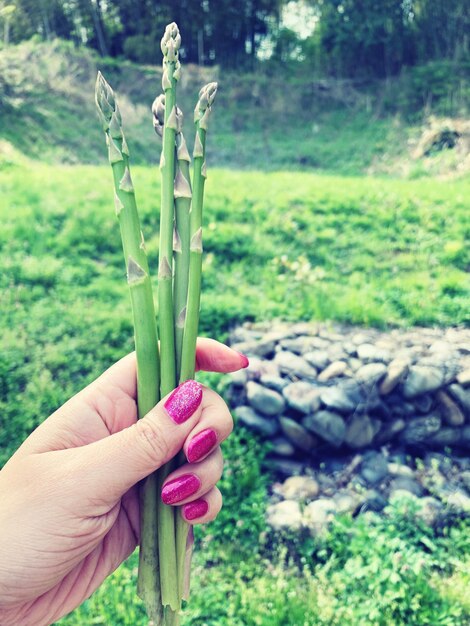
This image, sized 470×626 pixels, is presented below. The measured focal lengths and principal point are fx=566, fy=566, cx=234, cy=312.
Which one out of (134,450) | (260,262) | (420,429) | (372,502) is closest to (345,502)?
(372,502)

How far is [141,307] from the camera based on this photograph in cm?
223

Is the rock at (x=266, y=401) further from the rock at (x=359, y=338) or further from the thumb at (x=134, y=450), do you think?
the thumb at (x=134, y=450)

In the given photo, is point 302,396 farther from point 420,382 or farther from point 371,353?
point 420,382

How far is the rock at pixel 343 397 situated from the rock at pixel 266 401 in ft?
1.29

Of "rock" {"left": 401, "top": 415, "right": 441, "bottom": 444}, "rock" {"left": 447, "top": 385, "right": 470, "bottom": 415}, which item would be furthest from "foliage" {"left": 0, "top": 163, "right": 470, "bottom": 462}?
"rock" {"left": 401, "top": 415, "right": 441, "bottom": 444}

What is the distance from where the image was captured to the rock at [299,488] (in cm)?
476

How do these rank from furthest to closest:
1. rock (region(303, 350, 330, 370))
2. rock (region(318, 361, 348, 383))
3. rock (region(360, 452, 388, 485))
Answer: rock (region(303, 350, 330, 370)), rock (region(318, 361, 348, 383)), rock (region(360, 452, 388, 485))

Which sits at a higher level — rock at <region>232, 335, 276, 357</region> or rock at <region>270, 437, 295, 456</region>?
rock at <region>232, 335, 276, 357</region>

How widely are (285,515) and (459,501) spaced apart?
146 cm

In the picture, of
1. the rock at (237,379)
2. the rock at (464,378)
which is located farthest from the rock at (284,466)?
the rock at (464,378)

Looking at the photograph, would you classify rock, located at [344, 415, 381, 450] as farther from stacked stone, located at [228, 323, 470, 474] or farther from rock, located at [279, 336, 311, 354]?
rock, located at [279, 336, 311, 354]

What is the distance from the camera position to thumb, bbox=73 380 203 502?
83.4 inches

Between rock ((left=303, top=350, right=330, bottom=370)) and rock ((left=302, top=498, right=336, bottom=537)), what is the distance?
52.7 inches

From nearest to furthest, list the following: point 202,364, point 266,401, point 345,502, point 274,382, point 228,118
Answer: point 202,364, point 345,502, point 266,401, point 274,382, point 228,118
